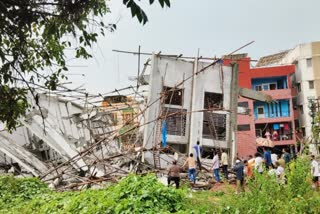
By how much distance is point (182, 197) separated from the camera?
10.6 m

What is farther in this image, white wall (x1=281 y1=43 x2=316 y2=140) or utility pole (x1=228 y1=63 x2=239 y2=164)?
white wall (x1=281 y1=43 x2=316 y2=140)

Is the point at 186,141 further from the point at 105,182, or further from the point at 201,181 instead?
the point at 105,182

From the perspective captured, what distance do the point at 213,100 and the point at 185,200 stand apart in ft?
47.9

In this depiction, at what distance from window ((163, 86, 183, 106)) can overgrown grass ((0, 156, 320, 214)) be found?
9.81m

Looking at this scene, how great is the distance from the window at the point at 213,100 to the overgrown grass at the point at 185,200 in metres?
11.8

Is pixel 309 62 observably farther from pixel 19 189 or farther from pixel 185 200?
pixel 185 200

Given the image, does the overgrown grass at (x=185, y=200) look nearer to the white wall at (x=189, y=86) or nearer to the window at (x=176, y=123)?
the white wall at (x=189, y=86)

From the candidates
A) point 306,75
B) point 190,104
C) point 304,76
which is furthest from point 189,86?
point 306,75

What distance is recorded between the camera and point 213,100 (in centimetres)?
2489

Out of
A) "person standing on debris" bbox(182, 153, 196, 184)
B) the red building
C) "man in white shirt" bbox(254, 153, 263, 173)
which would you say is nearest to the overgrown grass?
"man in white shirt" bbox(254, 153, 263, 173)

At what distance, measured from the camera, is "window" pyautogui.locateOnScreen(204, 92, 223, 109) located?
2453 cm

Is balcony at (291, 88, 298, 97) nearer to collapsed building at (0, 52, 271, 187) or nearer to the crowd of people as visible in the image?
collapsed building at (0, 52, 271, 187)

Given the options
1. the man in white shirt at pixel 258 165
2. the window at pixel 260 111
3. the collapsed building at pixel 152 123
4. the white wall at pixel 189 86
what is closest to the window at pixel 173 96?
the collapsed building at pixel 152 123

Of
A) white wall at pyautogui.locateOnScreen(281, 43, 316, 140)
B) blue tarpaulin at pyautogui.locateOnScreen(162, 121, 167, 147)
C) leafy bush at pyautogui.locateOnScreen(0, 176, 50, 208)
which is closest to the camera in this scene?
leafy bush at pyautogui.locateOnScreen(0, 176, 50, 208)
